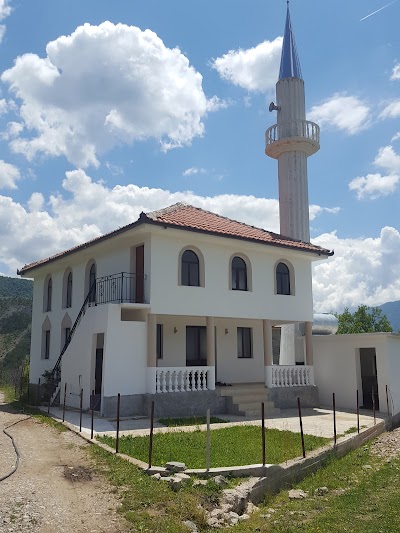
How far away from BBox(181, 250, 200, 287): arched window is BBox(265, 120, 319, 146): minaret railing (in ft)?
35.2

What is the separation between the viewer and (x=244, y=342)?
20328 millimetres

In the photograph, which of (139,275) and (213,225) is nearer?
(139,275)

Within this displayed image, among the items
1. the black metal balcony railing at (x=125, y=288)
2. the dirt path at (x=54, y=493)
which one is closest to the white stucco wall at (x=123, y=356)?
the black metal balcony railing at (x=125, y=288)

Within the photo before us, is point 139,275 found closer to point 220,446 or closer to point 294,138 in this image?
point 220,446

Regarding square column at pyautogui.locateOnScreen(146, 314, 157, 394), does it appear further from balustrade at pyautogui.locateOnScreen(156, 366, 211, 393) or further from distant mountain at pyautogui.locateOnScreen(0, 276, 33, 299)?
distant mountain at pyautogui.locateOnScreen(0, 276, 33, 299)

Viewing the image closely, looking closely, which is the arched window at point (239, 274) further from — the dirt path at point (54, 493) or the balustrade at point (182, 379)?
the dirt path at point (54, 493)

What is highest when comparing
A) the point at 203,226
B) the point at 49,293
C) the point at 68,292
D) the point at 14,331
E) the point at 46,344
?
the point at 203,226

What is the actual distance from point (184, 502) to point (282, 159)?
66.2 ft

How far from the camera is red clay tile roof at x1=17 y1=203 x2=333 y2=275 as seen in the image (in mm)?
15330

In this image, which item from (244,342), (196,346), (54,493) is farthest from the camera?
(244,342)

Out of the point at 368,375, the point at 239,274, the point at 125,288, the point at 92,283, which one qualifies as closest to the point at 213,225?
the point at 239,274

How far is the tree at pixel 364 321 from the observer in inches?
1673

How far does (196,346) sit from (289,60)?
53.7ft

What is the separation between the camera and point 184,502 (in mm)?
7094
